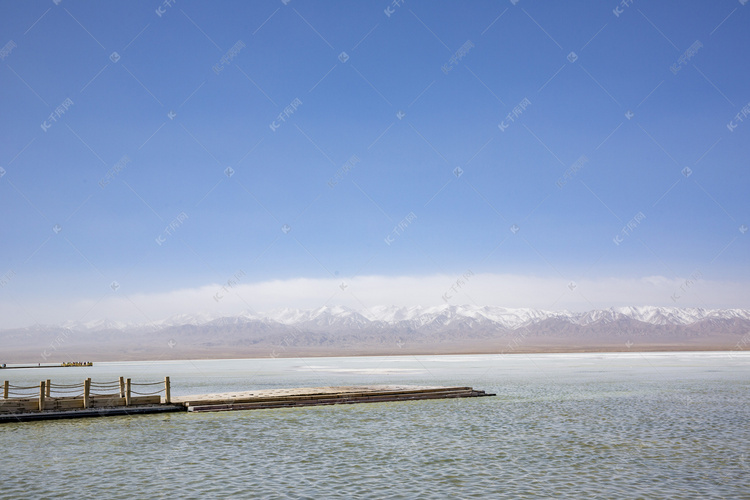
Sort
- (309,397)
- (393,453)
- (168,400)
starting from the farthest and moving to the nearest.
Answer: (309,397) → (168,400) → (393,453)

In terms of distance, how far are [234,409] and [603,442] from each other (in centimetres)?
2374

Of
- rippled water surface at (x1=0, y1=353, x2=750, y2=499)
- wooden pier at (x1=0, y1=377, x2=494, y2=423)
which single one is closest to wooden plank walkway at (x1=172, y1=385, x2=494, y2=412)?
wooden pier at (x1=0, y1=377, x2=494, y2=423)

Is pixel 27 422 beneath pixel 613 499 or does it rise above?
above

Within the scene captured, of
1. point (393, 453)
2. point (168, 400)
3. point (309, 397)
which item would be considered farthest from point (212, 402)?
point (393, 453)

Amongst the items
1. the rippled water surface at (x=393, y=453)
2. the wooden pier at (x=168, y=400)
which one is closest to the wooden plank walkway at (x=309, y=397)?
the wooden pier at (x=168, y=400)

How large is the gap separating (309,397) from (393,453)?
2024cm

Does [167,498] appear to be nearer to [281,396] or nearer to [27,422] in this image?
[27,422]

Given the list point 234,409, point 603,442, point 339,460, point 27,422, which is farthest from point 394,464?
point 27,422

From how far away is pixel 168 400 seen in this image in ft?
132

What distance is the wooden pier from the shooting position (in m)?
36.0

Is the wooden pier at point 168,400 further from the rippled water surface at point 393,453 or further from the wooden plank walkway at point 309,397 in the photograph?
the rippled water surface at point 393,453

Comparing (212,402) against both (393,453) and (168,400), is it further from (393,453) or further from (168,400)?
(393,453)

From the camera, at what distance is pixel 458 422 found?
3428 centimetres

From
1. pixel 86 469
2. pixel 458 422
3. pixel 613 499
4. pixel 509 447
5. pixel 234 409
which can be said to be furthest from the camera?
pixel 234 409
